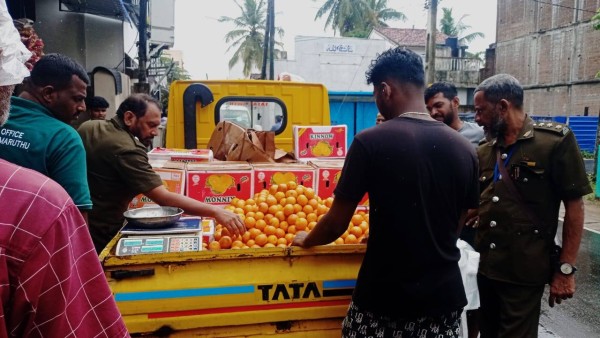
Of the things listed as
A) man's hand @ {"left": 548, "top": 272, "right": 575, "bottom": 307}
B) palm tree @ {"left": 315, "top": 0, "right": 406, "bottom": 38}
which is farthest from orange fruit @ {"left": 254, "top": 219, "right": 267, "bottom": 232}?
palm tree @ {"left": 315, "top": 0, "right": 406, "bottom": 38}

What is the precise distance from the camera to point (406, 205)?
2.05 meters

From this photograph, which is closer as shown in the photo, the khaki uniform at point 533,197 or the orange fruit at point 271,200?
the khaki uniform at point 533,197

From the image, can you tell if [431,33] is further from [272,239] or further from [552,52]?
[552,52]

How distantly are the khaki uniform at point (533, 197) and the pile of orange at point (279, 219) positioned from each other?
840 millimetres

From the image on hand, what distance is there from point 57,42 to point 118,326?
11326 mm

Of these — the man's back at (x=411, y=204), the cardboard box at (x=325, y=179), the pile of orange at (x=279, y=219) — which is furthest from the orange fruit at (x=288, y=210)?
the man's back at (x=411, y=204)

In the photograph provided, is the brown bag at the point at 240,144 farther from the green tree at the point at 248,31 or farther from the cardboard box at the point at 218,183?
the green tree at the point at 248,31

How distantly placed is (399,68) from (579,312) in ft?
14.0

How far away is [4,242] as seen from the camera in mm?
866

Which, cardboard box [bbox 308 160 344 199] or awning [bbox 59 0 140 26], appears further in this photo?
awning [bbox 59 0 140 26]

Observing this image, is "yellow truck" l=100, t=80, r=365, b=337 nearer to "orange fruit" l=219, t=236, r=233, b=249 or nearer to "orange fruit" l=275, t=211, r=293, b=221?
"orange fruit" l=219, t=236, r=233, b=249

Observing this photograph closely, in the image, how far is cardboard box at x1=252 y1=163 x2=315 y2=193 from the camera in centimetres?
375

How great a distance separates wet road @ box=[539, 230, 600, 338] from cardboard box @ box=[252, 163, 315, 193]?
8.89ft

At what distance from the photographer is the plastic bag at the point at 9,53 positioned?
3.20 feet
